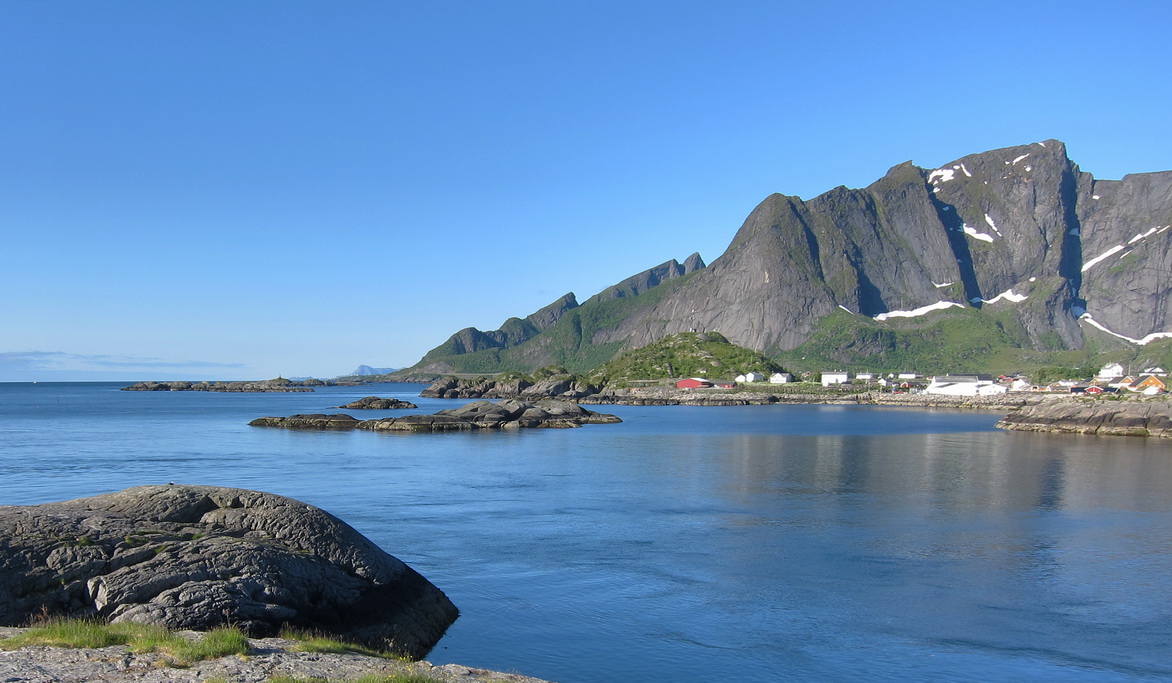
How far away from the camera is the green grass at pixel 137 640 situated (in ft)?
45.2

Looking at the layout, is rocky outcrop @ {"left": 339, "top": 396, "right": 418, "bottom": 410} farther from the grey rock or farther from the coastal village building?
the coastal village building

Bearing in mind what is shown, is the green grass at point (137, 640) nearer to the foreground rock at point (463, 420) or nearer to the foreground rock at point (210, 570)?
the foreground rock at point (210, 570)

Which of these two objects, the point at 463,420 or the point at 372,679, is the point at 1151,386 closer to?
the point at 463,420

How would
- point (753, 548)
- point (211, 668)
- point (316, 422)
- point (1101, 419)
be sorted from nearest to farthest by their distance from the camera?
point (211, 668) < point (753, 548) < point (1101, 419) < point (316, 422)

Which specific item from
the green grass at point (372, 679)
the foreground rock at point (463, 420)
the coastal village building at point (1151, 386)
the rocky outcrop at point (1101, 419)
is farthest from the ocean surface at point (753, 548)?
the coastal village building at point (1151, 386)

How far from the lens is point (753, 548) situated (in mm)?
30703

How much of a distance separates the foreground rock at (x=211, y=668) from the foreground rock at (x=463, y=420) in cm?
8780

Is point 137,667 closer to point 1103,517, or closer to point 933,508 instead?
point 933,508

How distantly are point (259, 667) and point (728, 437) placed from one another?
3250 inches

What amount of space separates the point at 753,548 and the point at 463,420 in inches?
3103

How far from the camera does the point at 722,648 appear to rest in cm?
1962

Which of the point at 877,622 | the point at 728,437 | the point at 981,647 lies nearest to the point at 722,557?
the point at 877,622

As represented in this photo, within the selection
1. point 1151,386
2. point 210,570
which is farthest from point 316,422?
point 1151,386

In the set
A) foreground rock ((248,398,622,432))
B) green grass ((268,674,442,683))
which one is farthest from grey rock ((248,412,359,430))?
green grass ((268,674,442,683))
